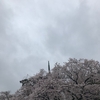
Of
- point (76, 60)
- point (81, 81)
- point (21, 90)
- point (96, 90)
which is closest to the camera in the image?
point (96, 90)

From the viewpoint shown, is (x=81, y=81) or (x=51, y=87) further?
(x=81, y=81)

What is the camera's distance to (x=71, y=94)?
97.5ft

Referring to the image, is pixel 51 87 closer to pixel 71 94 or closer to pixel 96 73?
pixel 71 94

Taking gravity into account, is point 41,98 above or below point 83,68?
below

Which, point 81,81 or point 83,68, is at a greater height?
point 83,68

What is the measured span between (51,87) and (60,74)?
6192 mm

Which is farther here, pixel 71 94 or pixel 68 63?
pixel 68 63

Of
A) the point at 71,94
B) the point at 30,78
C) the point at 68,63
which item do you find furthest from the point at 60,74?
the point at 30,78

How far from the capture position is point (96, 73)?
111ft

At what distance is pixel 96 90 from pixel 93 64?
216 inches

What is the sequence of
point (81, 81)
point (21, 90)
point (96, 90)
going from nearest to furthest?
point (96, 90)
point (81, 81)
point (21, 90)

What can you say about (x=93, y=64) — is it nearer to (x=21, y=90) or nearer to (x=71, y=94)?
(x=71, y=94)

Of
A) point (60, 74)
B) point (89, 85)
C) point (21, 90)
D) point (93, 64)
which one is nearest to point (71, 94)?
point (89, 85)

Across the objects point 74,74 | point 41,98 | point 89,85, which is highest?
point 74,74
